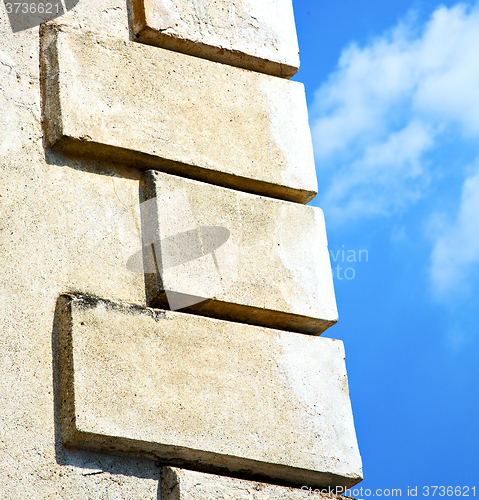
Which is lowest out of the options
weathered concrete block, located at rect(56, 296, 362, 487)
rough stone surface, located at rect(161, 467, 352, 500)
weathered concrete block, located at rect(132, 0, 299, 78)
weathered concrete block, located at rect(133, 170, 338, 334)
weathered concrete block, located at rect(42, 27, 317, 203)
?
rough stone surface, located at rect(161, 467, 352, 500)

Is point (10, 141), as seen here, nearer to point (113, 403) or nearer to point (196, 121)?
point (196, 121)

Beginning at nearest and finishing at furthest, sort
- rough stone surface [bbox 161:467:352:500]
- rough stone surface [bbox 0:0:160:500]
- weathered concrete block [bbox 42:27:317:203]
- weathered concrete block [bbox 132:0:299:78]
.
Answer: rough stone surface [bbox 0:0:160:500] → rough stone surface [bbox 161:467:352:500] → weathered concrete block [bbox 42:27:317:203] → weathered concrete block [bbox 132:0:299:78]

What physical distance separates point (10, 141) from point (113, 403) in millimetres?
817

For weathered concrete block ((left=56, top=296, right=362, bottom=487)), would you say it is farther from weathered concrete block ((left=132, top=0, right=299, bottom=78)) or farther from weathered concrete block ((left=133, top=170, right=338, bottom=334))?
weathered concrete block ((left=132, top=0, right=299, bottom=78))

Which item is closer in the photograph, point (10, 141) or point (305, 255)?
point (10, 141)

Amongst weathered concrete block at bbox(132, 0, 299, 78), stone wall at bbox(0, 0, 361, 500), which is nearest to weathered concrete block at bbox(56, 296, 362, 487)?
stone wall at bbox(0, 0, 361, 500)

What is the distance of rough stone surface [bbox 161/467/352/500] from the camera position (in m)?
1.96

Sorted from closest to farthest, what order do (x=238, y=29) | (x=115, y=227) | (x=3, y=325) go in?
(x=3, y=325) < (x=115, y=227) < (x=238, y=29)

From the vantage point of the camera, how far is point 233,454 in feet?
6.75

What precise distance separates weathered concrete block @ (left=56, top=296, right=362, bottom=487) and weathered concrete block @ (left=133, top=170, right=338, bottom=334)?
0.07 meters

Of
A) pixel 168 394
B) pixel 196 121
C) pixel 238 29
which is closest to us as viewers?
pixel 168 394

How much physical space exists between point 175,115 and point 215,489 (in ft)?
3.88

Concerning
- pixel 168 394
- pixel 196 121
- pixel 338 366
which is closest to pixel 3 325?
pixel 168 394

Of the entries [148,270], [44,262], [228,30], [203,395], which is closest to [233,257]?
[148,270]
